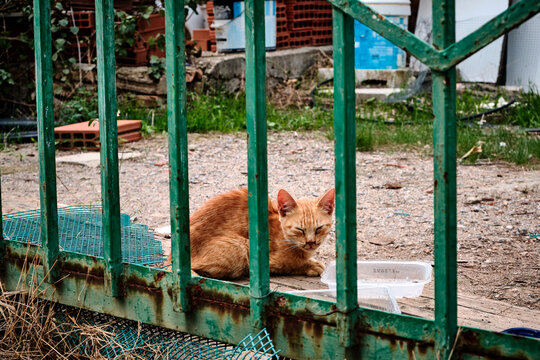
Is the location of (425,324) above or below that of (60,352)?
above

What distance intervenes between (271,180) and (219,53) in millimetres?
4524

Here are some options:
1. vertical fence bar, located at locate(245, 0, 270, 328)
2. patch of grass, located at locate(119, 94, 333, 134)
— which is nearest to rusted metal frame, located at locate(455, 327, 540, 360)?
vertical fence bar, located at locate(245, 0, 270, 328)

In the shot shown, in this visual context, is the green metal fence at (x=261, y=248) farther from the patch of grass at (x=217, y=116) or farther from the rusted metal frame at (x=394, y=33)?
the patch of grass at (x=217, y=116)

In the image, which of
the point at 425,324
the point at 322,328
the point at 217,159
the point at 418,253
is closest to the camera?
the point at 425,324

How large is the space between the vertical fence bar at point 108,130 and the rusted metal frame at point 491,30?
3.46 ft

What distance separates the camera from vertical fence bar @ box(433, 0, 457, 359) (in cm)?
142

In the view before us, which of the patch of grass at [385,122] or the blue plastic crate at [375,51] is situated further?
the blue plastic crate at [375,51]

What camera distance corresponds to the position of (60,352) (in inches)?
90.0

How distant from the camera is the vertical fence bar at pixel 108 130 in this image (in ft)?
6.41

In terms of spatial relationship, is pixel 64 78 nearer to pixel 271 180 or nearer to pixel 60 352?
pixel 271 180

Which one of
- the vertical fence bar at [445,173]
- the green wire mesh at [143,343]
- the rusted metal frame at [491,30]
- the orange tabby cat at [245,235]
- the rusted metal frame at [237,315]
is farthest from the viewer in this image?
the orange tabby cat at [245,235]

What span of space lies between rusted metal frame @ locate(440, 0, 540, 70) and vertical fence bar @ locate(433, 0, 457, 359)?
0.09ft

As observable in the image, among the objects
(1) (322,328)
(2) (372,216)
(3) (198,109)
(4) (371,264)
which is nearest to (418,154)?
(2) (372,216)

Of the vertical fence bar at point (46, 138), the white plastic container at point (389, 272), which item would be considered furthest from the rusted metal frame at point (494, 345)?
the vertical fence bar at point (46, 138)
